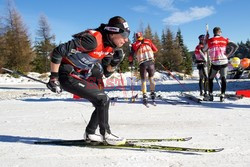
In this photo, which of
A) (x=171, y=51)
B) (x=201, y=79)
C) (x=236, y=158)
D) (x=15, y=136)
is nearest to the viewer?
(x=236, y=158)

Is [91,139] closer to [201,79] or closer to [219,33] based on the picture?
[219,33]

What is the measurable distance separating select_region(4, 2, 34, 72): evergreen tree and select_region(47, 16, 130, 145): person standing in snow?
3266 centimetres

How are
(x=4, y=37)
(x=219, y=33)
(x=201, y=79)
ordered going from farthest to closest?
(x=4, y=37) < (x=201, y=79) < (x=219, y=33)

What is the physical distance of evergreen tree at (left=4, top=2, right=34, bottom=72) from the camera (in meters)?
34.1

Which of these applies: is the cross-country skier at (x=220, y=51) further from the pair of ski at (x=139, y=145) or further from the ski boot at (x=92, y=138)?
the ski boot at (x=92, y=138)

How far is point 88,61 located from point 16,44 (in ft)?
113

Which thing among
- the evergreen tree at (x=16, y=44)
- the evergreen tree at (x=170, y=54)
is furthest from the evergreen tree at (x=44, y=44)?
the evergreen tree at (x=170, y=54)

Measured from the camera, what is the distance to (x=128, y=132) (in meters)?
4.84

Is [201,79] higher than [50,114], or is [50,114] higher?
[201,79]

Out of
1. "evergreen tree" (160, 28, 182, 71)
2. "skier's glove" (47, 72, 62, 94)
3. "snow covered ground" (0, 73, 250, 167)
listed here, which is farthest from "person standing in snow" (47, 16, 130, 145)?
"evergreen tree" (160, 28, 182, 71)

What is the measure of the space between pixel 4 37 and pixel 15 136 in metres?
34.0

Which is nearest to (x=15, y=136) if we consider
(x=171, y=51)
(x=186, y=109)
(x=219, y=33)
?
(x=186, y=109)

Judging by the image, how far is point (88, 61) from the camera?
145 inches

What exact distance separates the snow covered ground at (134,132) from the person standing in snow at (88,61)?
A: 484 millimetres
